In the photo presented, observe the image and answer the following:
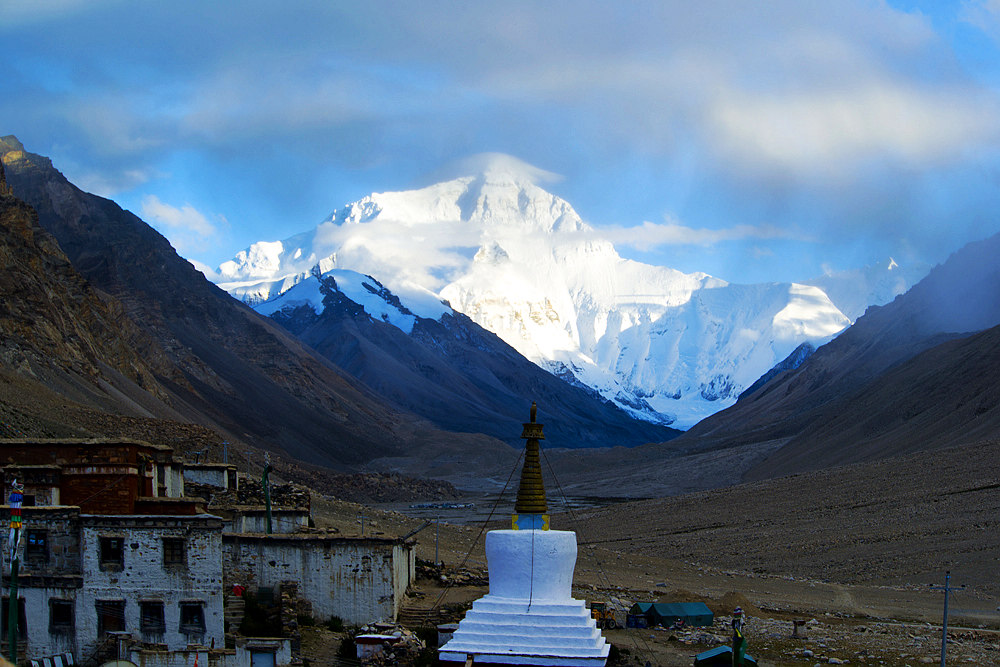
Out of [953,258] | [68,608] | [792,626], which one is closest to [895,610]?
[792,626]

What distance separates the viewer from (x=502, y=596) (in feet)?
65.1

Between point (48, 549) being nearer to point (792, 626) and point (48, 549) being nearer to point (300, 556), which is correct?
point (300, 556)

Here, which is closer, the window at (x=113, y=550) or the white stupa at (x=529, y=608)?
the white stupa at (x=529, y=608)

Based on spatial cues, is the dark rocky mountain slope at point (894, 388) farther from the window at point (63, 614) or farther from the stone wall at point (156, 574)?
the window at point (63, 614)

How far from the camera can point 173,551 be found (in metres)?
22.7

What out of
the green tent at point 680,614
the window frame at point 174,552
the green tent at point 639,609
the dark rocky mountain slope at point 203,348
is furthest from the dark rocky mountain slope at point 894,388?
the window frame at point 174,552

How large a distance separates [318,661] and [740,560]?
34.6 m

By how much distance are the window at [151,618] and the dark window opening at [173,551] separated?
2.53 feet

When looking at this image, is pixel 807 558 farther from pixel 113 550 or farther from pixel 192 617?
pixel 113 550

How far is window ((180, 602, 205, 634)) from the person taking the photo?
22609 millimetres

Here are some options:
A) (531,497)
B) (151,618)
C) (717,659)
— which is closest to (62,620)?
(151,618)

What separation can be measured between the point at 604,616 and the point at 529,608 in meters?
9.59

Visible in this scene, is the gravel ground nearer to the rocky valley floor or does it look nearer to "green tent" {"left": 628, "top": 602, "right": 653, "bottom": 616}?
the rocky valley floor

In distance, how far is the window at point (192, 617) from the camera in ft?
74.2
